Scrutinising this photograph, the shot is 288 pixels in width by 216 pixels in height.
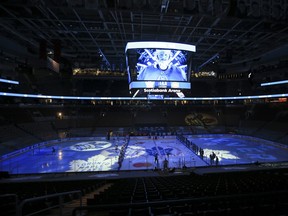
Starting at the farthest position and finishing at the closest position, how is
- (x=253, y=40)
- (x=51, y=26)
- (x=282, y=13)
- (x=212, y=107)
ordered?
(x=212, y=107) → (x=253, y=40) → (x=51, y=26) → (x=282, y=13)

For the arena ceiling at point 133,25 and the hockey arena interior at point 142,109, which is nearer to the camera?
the hockey arena interior at point 142,109

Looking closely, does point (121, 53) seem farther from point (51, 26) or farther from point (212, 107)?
point (212, 107)

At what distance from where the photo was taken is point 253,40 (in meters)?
18.1

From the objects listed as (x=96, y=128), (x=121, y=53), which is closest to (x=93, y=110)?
(x=96, y=128)

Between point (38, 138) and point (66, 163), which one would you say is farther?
point (38, 138)

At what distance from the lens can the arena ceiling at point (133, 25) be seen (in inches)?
316

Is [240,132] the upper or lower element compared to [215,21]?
lower

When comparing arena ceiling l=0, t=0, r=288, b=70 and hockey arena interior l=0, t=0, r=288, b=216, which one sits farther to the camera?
arena ceiling l=0, t=0, r=288, b=70

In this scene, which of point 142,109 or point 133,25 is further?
point 142,109

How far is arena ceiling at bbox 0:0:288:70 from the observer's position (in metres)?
8.02

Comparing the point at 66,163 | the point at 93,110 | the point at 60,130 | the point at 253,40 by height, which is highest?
the point at 253,40

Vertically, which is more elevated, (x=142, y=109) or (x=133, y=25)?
(x=133, y=25)

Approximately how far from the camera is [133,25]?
15.5 m

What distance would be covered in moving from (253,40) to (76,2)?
54.6ft
